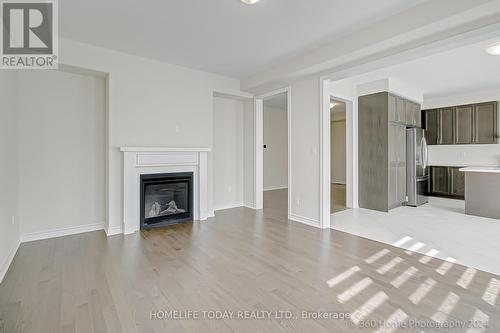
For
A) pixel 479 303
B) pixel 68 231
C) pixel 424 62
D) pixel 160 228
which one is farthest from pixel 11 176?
pixel 424 62

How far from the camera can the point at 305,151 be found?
4297 millimetres

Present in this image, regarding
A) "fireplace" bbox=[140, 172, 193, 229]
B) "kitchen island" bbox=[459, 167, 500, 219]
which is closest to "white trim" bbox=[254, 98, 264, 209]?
"fireplace" bbox=[140, 172, 193, 229]

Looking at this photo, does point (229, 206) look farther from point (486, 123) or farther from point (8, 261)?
point (486, 123)

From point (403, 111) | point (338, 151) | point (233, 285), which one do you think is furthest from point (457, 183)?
point (233, 285)

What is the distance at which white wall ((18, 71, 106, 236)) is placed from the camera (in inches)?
130

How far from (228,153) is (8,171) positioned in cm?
359

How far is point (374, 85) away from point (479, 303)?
14.1ft

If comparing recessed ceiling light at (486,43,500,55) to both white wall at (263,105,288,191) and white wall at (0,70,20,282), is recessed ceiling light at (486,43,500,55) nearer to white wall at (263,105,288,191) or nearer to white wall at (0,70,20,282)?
white wall at (263,105,288,191)

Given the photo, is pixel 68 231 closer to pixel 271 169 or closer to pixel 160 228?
pixel 160 228

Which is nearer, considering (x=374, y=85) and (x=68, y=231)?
(x=68, y=231)

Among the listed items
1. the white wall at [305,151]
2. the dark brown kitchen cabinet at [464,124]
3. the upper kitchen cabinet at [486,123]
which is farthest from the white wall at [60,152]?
the upper kitchen cabinet at [486,123]

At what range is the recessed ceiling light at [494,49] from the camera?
3.33 meters

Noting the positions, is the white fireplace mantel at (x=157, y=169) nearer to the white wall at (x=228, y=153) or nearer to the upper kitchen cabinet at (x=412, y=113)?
the white wall at (x=228, y=153)

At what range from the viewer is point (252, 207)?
5441 millimetres
